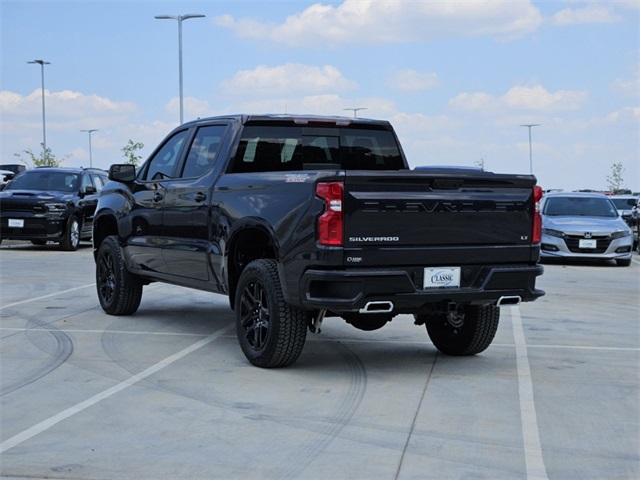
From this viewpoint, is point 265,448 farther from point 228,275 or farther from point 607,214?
point 607,214

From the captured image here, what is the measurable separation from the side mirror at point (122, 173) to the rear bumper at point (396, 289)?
12.3 feet

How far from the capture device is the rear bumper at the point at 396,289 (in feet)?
23.5

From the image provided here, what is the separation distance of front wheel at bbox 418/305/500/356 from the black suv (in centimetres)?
1426

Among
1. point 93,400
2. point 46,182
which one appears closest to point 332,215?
point 93,400

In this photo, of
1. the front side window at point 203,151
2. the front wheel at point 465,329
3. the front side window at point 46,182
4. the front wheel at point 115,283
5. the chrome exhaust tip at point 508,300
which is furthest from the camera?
the front side window at point 46,182

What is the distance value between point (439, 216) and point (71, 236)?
16.3 metres

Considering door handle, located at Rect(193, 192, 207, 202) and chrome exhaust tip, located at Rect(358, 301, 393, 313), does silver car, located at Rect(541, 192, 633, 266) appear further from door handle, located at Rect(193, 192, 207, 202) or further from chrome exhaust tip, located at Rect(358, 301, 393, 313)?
chrome exhaust tip, located at Rect(358, 301, 393, 313)

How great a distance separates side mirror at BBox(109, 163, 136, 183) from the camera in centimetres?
1048

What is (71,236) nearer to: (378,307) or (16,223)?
(16,223)

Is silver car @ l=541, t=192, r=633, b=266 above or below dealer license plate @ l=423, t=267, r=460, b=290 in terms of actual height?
below

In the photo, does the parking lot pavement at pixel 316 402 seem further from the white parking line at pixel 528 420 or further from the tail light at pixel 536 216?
the tail light at pixel 536 216

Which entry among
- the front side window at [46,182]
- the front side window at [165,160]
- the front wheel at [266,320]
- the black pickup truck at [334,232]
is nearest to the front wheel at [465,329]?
the black pickup truck at [334,232]

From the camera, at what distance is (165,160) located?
402 inches

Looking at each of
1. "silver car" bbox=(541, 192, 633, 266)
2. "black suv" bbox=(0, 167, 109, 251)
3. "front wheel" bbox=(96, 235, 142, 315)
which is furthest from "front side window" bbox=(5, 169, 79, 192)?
"front wheel" bbox=(96, 235, 142, 315)
